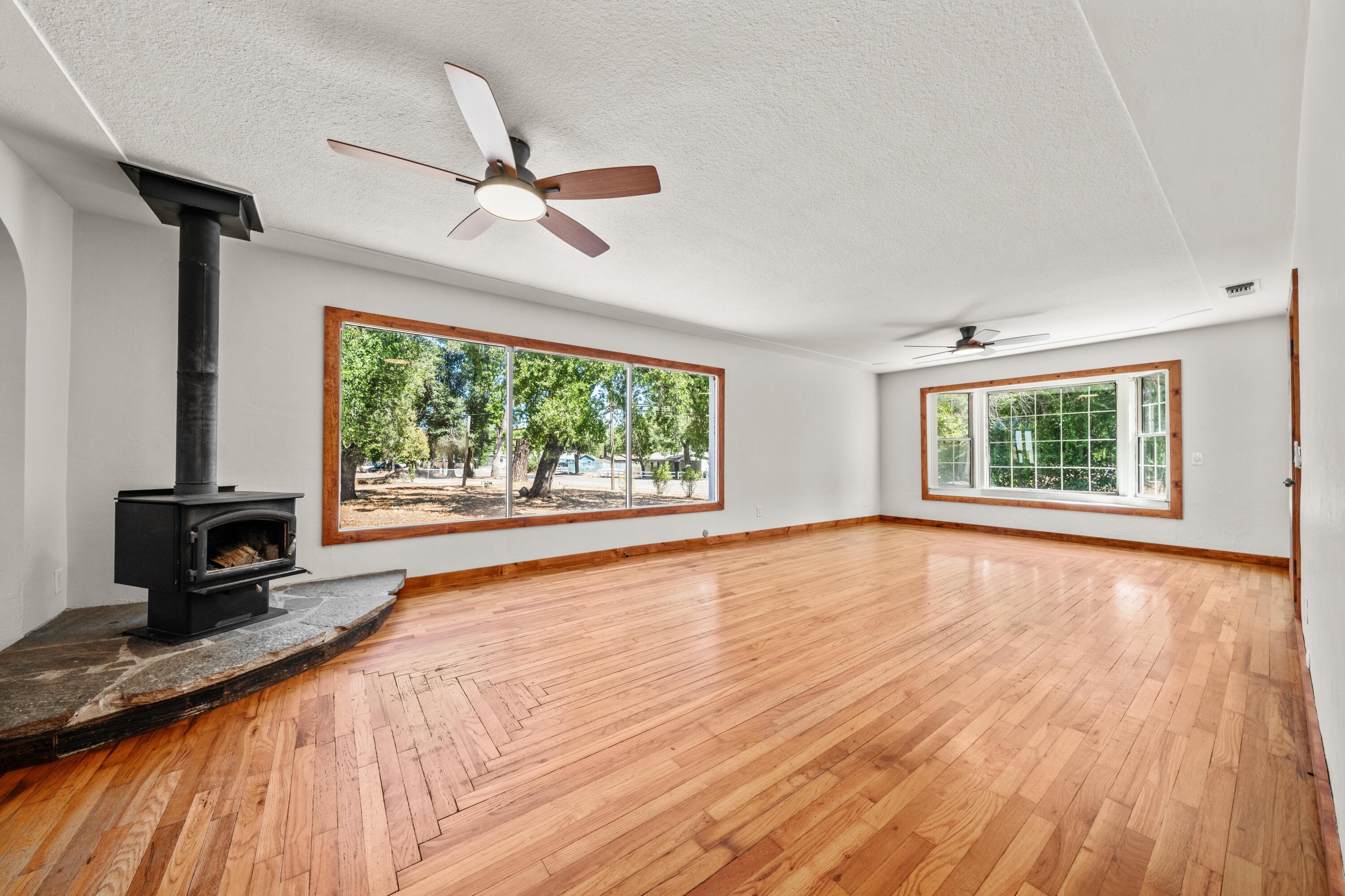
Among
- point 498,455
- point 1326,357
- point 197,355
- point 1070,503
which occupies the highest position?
point 197,355

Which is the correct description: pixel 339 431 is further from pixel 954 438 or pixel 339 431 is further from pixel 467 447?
pixel 954 438

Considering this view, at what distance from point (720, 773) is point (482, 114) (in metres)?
2.59

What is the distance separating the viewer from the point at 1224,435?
218 inches

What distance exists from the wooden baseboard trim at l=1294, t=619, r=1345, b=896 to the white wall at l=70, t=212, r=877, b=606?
4.69m

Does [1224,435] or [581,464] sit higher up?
[1224,435]

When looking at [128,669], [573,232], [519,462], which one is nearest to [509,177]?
[573,232]

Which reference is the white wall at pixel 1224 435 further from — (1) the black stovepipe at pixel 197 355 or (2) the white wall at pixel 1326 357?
(1) the black stovepipe at pixel 197 355

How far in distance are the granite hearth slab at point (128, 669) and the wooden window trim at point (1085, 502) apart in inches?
302

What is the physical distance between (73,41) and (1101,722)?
476cm

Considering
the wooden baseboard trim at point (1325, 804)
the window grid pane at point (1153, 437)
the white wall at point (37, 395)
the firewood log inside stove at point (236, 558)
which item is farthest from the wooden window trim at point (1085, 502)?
the white wall at point (37, 395)

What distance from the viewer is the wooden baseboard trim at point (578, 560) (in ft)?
14.1

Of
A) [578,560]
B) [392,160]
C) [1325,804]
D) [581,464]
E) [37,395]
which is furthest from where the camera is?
[581,464]

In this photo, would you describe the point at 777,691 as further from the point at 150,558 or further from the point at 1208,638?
the point at 150,558

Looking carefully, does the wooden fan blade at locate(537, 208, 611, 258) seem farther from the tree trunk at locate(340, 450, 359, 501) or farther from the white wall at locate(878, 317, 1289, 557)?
the white wall at locate(878, 317, 1289, 557)
